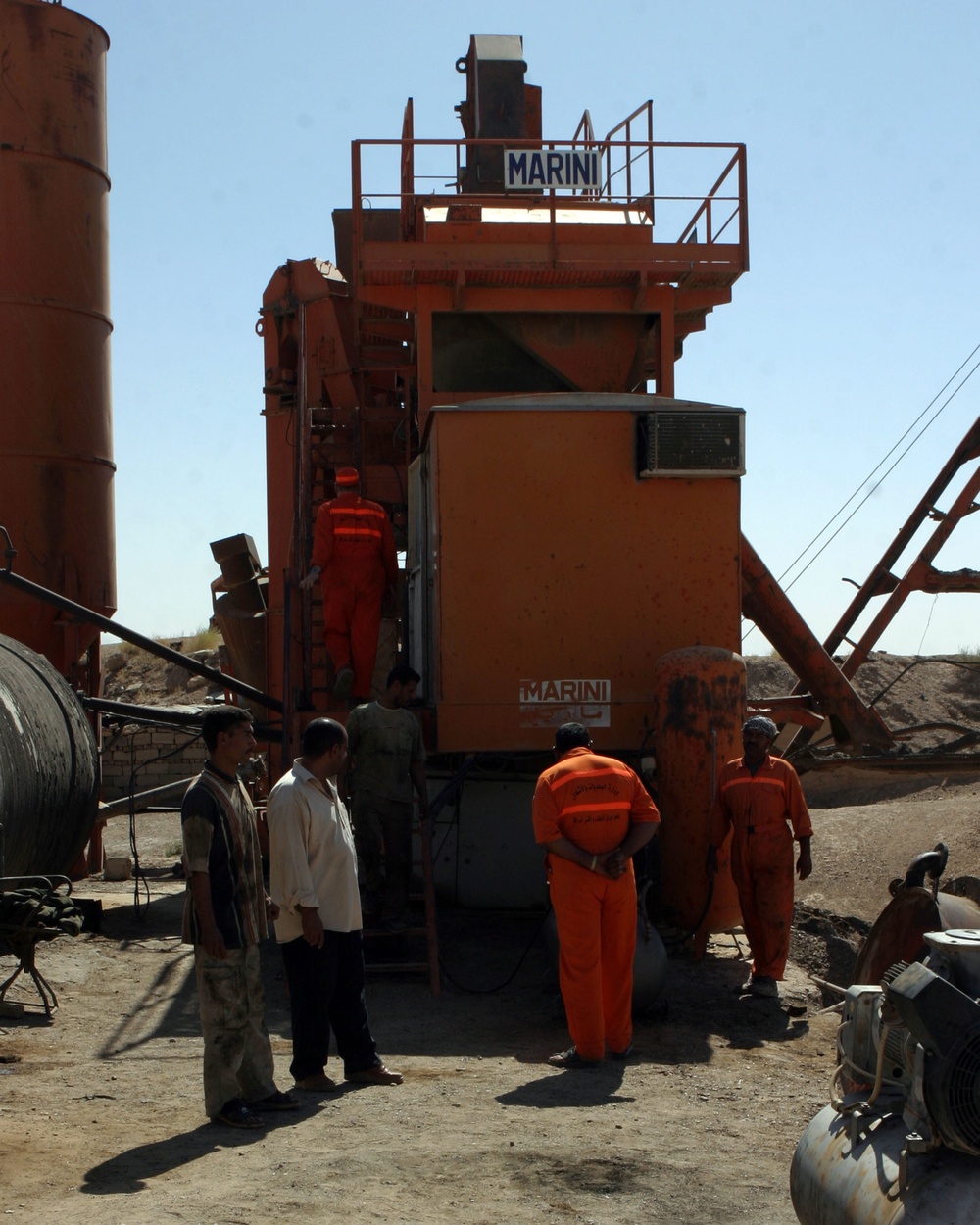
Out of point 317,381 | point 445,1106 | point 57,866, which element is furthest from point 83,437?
point 445,1106

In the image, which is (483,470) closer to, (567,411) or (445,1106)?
(567,411)

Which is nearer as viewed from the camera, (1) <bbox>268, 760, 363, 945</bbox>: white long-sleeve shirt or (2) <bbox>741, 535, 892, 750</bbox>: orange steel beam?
(1) <bbox>268, 760, 363, 945</bbox>: white long-sleeve shirt

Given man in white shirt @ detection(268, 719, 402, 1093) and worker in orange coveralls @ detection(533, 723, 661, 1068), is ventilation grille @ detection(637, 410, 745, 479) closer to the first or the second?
worker in orange coveralls @ detection(533, 723, 661, 1068)

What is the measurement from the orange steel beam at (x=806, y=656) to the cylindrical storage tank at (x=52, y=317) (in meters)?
6.27

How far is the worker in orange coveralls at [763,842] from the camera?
8.78 m

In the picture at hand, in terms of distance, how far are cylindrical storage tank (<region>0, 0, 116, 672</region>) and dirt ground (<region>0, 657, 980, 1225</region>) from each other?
16.0 ft

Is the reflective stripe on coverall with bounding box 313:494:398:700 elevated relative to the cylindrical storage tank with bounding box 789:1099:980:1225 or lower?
elevated

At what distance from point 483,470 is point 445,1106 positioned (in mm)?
4621

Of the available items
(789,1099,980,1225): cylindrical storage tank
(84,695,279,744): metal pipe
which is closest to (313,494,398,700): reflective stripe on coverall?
(84,695,279,744): metal pipe

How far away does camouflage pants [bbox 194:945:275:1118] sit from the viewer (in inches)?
232

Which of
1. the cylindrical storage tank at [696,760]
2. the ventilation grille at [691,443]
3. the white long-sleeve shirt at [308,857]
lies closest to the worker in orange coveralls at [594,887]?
the white long-sleeve shirt at [308,857]

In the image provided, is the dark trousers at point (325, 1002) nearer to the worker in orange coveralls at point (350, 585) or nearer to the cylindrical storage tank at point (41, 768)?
the cylindrical storage tank at point (41, 768)

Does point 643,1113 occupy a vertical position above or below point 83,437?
below

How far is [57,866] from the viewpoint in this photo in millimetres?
9867
